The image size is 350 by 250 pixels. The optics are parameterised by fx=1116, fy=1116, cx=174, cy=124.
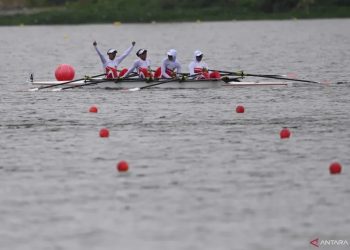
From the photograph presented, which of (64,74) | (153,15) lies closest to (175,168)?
(64,74)

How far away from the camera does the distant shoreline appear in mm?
97062

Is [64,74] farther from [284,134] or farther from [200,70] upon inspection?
[284,134]

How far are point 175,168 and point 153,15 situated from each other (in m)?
78.3

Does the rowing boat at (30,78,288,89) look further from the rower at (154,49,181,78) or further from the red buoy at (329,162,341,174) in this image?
the red buoy at (329,162,341,174)

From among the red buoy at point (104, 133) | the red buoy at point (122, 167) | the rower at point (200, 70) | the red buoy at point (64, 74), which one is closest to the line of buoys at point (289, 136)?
the red buoy at point (122, 167)

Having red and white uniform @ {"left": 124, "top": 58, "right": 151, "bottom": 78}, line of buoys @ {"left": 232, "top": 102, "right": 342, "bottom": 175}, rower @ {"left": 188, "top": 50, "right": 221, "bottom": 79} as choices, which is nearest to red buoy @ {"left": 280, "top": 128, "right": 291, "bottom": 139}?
line of buoys @ {"left": 232, "top": 102, "right": 342, "bottom": 175}

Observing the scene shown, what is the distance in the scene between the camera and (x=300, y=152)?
20859 millimetres

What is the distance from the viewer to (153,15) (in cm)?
9694

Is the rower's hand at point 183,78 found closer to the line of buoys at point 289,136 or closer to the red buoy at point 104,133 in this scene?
the line of buoys at point 289,136

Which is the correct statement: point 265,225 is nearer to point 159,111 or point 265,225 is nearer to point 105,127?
point 105,127

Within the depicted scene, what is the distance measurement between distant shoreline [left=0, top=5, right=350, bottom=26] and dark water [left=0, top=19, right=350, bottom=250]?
59645 millimetres

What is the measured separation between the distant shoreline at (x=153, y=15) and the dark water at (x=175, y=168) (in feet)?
196

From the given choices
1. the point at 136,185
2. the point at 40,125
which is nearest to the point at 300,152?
the point at 136,185

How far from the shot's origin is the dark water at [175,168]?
49.5 feet
